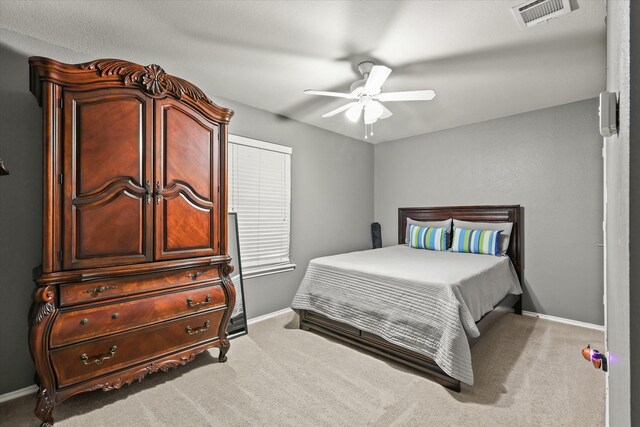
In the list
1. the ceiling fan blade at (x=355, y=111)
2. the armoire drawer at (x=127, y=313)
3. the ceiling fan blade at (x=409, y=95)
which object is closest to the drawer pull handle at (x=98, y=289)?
the armoire drawer at (x=127, y=313)

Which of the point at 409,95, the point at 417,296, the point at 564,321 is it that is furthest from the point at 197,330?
the point at 564,321

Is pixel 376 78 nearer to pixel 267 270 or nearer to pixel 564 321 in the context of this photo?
pixel 267 270

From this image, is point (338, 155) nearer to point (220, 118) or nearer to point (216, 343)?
point (220, 118)

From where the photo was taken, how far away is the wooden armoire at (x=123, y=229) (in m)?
1.86

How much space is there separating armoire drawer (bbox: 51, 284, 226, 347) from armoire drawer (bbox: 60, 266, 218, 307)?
0.07 m

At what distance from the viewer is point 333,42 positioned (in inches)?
88.7

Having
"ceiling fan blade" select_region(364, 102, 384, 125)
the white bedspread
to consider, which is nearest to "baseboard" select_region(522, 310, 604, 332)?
the white bedspread

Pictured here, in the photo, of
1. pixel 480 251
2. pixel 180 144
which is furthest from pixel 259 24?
pixel 480 251

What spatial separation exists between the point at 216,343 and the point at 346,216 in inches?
109

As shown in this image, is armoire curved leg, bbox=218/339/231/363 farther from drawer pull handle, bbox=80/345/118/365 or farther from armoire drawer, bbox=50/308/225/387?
drawer pull handle, bbox=80/345/118/365

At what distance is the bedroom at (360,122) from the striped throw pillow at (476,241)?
47 cm

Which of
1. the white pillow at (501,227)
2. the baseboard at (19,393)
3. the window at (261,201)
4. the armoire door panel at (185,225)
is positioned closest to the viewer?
the baseboard at (19,393)

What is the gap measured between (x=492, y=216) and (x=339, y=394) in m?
3.01

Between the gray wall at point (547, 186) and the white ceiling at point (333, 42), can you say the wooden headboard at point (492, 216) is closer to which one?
the gray wall at point (547, 186)
